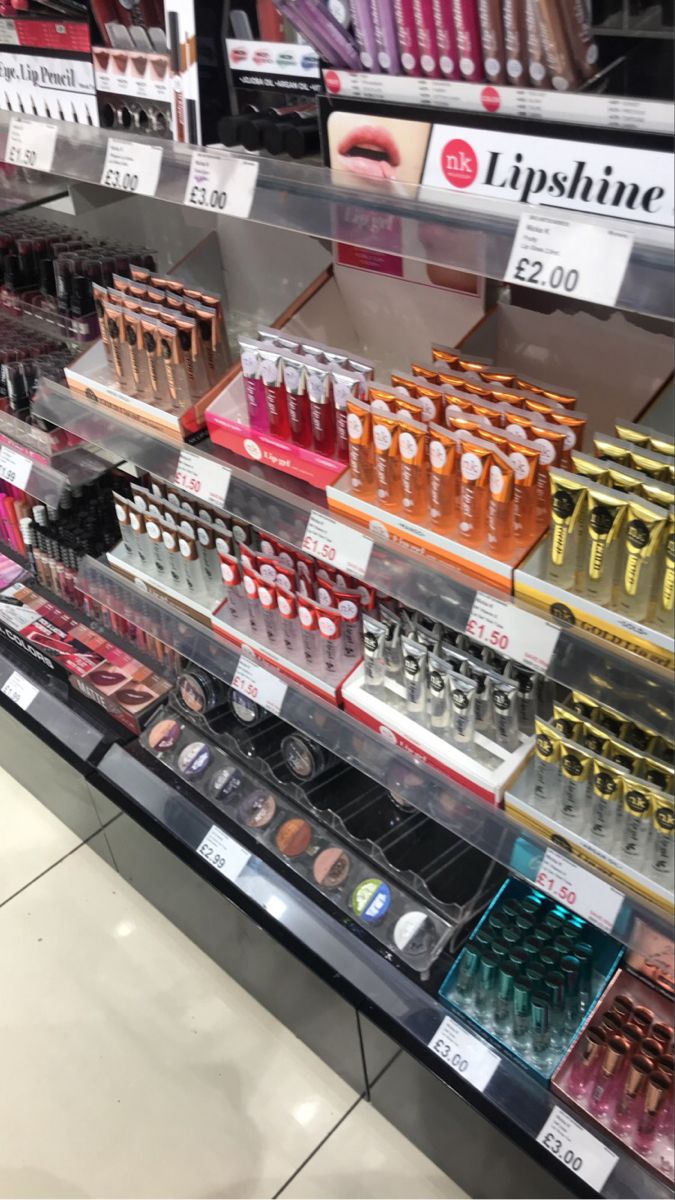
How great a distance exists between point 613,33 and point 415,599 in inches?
24.3

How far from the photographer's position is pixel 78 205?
6.87 ft

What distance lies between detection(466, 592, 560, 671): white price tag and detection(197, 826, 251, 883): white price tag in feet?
2.88

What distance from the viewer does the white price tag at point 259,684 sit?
61.0 inches

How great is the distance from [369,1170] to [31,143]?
68.5 inches

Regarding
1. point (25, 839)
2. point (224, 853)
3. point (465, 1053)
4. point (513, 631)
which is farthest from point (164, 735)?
point (513, 631)

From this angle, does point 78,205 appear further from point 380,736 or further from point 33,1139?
point 33,1139

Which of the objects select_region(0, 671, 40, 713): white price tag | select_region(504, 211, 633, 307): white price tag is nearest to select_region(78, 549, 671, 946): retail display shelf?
select_region(0, 671, 40, 713): white price tag

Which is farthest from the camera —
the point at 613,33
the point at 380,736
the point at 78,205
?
the point at 78,205

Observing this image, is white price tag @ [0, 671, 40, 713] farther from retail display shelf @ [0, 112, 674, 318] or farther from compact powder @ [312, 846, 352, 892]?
retail display shelf @ [0, 112, 674, 318]

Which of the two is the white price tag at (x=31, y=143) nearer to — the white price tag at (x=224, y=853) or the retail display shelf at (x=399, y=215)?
the retail display shelf at (x=399, y=215)

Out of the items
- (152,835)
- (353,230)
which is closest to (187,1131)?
(152,835)

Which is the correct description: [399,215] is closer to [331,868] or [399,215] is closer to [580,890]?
[580,890]

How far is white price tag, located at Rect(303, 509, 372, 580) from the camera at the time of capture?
1.20m

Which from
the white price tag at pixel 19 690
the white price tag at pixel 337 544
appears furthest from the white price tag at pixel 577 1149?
the white price tag at pixel 19 690
